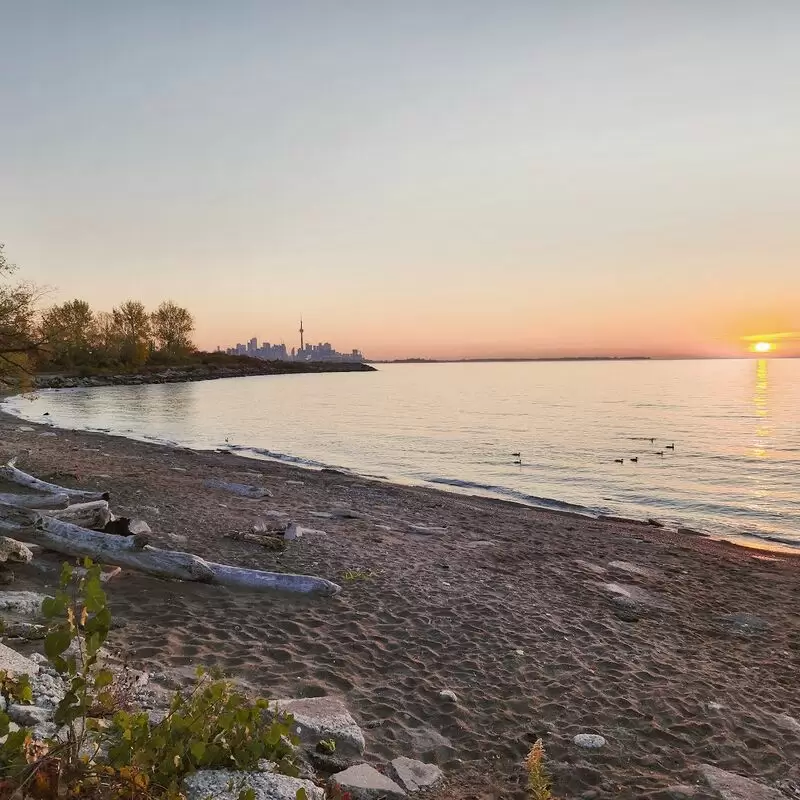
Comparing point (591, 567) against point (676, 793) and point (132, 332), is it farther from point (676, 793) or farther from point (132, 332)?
point (132, 332)

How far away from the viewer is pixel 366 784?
4305mm

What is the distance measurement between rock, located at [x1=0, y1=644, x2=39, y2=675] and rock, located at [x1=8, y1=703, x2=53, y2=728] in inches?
21.5

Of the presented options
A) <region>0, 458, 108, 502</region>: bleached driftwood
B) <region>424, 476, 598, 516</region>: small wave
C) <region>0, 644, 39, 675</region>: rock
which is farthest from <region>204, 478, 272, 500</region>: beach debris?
<region>0, 644, 39, 675</region>: rock

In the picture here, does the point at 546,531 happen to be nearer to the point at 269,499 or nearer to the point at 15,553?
the point at 269,499

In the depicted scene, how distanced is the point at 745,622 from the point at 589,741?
5.54 metres

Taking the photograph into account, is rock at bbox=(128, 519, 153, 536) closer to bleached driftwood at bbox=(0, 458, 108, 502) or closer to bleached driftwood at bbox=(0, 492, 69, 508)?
bleached driftwood at bbox=(0, 492, 69, 508)

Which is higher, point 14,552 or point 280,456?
point 14,552

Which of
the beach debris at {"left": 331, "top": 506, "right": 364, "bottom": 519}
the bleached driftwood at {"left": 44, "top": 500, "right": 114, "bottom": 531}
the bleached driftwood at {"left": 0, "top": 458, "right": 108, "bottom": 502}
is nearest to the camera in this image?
the bleached driftwood at {"left": 44, "top": 500, "right": 114, "bottom": 531}

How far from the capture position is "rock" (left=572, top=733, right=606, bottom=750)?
538cm

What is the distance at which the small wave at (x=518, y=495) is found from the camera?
20.6 meters

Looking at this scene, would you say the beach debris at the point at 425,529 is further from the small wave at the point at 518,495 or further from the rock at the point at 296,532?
the small wave at the point at 518,495

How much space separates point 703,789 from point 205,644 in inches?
199

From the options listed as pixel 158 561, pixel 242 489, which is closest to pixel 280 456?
pixel 242 489

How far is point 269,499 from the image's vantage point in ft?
54.3
